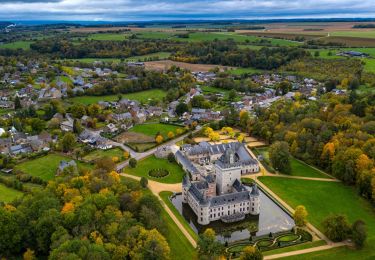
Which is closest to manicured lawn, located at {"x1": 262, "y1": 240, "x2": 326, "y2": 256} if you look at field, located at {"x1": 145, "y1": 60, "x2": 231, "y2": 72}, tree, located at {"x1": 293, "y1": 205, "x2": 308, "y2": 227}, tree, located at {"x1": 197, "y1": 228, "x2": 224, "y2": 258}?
tree, located at {"x1": 293, "y1": 205, "x2": 308, "y2": 227}

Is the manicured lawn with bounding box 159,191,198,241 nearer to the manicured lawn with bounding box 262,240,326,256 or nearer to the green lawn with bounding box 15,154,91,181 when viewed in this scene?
the manicured lawn with bounding box 262,240,326,256

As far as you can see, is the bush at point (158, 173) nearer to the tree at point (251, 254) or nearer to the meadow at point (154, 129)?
the meadow at point (154, 129)

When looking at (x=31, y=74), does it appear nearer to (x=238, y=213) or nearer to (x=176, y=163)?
(x=176, y=163)

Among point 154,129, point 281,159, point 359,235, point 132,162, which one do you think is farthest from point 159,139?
point 359,235

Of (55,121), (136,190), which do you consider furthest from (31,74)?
(136,190)

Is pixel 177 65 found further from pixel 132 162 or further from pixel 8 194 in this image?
pixel 8 194

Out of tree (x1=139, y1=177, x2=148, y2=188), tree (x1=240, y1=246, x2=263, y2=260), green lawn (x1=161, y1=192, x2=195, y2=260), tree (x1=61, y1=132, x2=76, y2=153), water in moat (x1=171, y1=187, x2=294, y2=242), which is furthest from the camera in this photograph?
tree (x1=61, y1=132, x2=76, y2=153)
